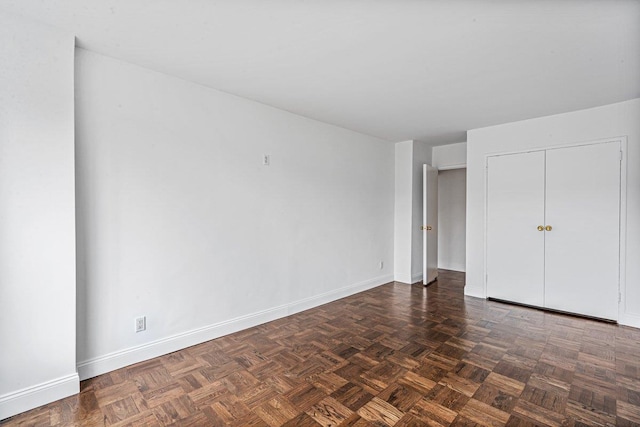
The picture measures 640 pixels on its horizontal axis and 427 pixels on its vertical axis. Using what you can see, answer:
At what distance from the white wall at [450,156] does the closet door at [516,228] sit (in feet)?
3.46

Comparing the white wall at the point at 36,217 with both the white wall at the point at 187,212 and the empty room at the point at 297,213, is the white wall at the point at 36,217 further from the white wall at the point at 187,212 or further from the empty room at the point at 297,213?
the white wall at the point at 187,212

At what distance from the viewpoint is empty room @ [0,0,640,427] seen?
6.20 feet

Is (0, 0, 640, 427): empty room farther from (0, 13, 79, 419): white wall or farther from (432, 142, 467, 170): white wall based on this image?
(432, 142, 467, 170): white wall

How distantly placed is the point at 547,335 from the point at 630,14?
2.80 meters

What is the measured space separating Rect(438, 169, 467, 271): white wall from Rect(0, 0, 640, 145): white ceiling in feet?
9.98

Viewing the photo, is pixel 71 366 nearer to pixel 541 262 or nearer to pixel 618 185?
pixel 541 262

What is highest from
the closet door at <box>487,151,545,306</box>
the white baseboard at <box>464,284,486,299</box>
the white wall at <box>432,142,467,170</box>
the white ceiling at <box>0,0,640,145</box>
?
the white ceiling at <box>0,0,640,145</box>

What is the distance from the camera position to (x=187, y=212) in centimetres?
279

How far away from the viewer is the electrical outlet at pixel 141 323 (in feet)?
8.27

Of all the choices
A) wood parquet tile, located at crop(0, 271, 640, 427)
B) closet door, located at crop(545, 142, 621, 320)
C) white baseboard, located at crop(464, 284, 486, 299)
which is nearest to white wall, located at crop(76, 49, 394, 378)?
wood parquet tile, located at crop(0, 271, 640, 427)

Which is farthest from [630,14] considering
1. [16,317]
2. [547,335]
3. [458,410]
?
[16,317]

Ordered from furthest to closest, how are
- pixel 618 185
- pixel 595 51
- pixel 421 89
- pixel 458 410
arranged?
pixel 618 185
pixel 421 89
pixel 595 51
pixel 458 410

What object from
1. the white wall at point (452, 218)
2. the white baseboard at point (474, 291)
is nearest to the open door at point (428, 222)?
the white baseboard at point (474, 291)

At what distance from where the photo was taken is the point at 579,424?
5.95 ft
